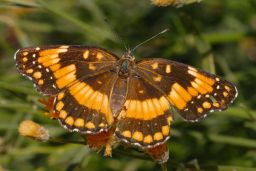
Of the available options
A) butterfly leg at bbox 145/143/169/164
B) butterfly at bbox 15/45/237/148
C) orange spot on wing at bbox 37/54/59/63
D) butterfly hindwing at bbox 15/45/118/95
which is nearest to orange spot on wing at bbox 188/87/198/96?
butterfly at bbox 15/45/237/148

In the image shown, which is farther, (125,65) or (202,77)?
(125,65)

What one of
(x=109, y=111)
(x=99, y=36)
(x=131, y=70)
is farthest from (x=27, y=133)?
(x=99, y=36)

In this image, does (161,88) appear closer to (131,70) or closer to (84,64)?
(131,70)

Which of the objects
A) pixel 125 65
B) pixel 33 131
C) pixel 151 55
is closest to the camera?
pixel 33 131

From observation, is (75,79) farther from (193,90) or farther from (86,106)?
(193,90)

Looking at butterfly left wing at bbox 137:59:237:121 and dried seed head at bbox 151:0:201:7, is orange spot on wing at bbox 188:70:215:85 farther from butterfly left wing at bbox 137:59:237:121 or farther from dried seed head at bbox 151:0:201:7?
dried seed head at bbox 151:0:201:7

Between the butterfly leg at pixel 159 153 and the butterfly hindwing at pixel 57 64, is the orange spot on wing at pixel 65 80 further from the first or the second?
the butterfly leg at pixel 159 153

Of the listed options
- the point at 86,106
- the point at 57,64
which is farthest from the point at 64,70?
the point at 86,106
